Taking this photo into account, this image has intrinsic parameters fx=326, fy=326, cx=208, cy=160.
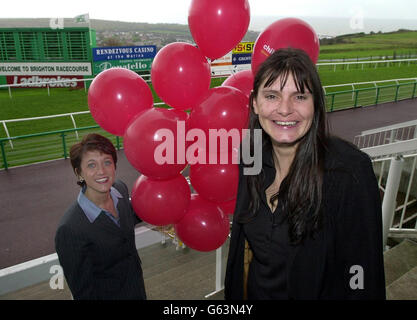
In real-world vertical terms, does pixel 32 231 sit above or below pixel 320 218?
below

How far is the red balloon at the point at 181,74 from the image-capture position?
1761 mm

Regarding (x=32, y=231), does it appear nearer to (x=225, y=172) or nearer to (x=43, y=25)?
(x=225, y=172)

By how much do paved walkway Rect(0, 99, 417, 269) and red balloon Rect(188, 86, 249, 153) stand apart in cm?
296

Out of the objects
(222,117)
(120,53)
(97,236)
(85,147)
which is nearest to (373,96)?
(120,53)

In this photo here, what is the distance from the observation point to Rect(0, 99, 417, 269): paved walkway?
4.33 meters

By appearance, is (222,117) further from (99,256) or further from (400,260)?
(400,260)

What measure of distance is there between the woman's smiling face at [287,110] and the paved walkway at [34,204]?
11.6 ft

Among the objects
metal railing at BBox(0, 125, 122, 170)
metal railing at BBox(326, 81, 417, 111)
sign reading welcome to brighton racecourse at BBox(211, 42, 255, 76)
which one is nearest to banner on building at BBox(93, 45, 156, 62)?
sign reading welcome to brighton racecourse at BBox(211, 42, 255, 76)

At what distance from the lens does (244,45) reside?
47.2 feet

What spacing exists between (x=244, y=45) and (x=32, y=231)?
12118 mm

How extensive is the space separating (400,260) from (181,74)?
2258mm

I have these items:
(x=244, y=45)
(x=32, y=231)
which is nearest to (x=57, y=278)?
(x=32, y=231)

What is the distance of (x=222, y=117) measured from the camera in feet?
5.56
